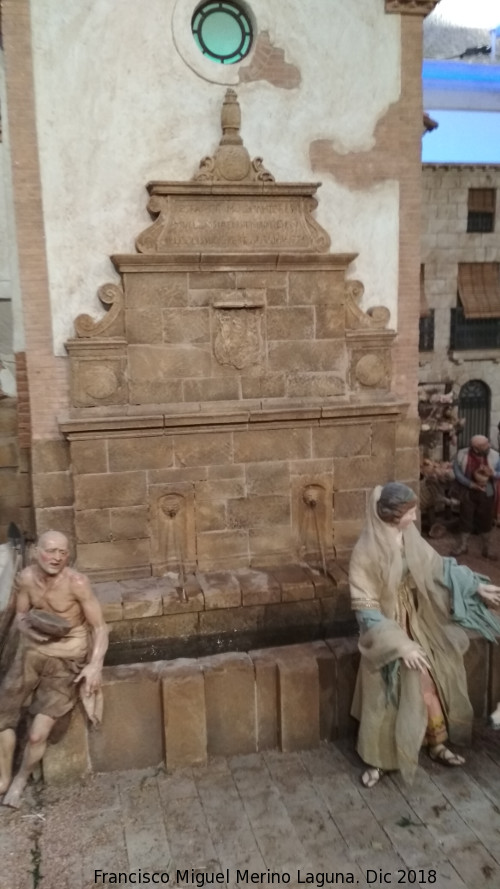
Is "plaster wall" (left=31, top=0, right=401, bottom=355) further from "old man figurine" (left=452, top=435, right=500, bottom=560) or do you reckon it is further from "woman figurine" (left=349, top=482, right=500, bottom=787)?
"woman figurine" (left=349, top=482, right=500, bottom=787)

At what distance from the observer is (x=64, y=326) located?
20.0 feet

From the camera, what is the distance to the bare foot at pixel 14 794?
402 cm

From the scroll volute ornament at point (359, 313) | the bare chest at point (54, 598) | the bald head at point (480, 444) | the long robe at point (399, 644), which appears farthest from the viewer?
the bald head at point (480, 444)

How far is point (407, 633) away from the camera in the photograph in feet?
14.5

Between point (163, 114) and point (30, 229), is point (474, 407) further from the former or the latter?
point (30, 229)

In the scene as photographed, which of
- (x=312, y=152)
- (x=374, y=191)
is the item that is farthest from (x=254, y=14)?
(x=374, y=191)

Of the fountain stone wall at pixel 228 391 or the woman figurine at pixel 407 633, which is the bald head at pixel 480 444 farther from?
the woman figurine at pixel 407 633

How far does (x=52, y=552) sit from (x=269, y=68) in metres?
4.75

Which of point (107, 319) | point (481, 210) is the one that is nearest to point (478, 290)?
point (481, 210)

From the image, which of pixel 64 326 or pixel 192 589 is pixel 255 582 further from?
pixel 64 326

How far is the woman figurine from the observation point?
13.2 feet

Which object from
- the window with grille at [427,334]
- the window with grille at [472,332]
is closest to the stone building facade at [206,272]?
the window with grille at [427,334]

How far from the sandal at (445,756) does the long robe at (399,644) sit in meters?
0.11

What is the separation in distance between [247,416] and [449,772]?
10.7 ft
